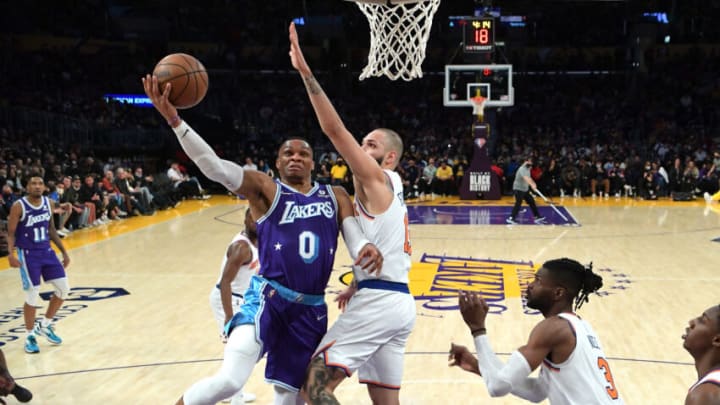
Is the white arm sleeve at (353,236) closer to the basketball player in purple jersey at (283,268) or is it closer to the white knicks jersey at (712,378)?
the basketball player in purple jersey at (283,268)

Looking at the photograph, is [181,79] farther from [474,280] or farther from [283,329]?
[474,280]

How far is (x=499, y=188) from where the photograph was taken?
2112cm

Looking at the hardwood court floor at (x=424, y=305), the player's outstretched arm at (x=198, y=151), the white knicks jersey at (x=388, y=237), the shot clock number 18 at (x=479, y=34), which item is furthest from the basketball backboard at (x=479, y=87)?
the player's outstretched arm at (x=198, y=151)

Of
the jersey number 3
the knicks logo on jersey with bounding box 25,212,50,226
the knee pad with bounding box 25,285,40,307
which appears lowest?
the knee pad with bounding box 25,285,40,307

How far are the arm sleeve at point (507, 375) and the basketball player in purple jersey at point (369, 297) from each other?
635 millimetres

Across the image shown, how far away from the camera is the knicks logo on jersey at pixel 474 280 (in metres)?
8.23

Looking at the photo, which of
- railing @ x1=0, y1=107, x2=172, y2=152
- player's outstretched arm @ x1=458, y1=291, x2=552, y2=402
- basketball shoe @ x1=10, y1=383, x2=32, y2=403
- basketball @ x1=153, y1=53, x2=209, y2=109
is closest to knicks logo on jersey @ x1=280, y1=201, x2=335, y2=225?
basketball @ x1=153, y1=53, x2=209, y2=109

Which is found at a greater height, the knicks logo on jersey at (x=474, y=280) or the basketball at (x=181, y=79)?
the basketball at (x=181, y=79)

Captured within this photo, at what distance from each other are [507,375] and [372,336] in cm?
80

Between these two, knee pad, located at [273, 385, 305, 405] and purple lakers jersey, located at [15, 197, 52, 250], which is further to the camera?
purple lakers jersey, located at [15, 197, 52, 250]

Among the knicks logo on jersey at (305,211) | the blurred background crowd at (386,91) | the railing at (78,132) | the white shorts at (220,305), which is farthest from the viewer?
the blurred background crowd at (386,91)

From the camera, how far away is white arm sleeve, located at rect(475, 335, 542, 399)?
312 centimetres

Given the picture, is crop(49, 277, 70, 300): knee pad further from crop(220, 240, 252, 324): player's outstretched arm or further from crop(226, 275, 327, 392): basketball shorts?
crop(226, 275, 327, 392): basketball shorts

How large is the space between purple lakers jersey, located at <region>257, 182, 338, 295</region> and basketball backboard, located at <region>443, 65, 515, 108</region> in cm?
1595
